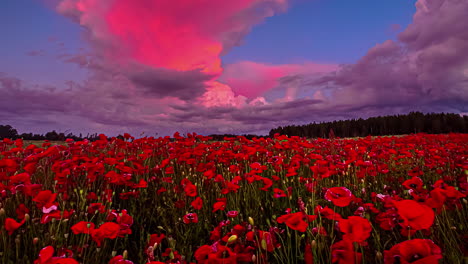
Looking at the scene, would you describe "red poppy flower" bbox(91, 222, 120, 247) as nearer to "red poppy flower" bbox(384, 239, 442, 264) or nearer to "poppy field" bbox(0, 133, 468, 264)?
"poppy field" bbox(0, 133, 468, 264)

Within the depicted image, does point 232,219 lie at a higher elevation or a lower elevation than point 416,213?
lower

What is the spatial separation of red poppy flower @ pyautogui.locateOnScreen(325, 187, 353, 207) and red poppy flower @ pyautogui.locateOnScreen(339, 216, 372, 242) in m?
0.31

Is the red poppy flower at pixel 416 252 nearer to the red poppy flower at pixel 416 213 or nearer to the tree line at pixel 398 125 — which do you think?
the red poppy flower at pixel 416 213

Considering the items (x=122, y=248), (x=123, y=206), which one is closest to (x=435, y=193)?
(x=122, y=248)

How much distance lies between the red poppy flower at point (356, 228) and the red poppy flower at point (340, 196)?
0.31 m

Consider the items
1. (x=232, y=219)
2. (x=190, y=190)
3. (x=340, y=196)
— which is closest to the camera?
(x=340, y=196)

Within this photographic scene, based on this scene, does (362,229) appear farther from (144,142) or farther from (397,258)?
(144,142)

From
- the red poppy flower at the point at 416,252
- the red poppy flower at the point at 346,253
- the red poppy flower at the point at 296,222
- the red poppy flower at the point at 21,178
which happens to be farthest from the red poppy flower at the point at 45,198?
the red poppy flower at the point at 416,252

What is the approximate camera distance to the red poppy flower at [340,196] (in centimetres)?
174

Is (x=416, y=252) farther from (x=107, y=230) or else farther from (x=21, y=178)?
(x=21, y=178)

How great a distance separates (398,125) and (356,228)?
5789 centimetres

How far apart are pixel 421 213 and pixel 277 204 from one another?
2.84m

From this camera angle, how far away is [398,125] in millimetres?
49375

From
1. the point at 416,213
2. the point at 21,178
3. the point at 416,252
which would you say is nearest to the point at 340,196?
the point at 416,213
